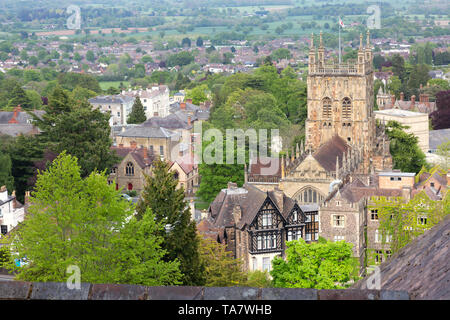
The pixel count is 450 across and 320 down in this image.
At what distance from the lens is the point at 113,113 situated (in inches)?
5020

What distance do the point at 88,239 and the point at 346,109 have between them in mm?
42939

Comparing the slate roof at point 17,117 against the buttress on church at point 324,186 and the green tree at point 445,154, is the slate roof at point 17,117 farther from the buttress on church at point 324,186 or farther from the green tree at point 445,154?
the green tree at point 445,154

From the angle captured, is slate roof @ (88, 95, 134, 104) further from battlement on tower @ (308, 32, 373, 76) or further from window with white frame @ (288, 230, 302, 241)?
window with white frame @ (288, 230, 302, 241)

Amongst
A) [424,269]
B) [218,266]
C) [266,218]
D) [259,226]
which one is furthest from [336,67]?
[424,269]

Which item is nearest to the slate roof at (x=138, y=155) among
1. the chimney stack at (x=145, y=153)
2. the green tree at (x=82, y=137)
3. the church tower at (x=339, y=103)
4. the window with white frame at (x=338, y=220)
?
the chimney stack at (x=145, y=153)

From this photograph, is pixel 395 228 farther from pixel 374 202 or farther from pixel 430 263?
pixel 430 263

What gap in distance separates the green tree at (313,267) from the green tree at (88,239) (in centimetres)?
796

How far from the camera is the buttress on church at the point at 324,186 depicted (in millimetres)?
51125

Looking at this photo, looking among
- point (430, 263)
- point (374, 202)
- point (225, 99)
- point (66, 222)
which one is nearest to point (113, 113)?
point (225, 99)

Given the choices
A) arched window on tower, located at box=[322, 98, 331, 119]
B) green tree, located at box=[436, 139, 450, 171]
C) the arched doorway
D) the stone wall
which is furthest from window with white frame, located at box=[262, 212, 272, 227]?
the stone wall

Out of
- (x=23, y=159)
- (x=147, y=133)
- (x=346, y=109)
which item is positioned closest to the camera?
(x=346, y=109)

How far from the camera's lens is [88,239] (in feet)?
107

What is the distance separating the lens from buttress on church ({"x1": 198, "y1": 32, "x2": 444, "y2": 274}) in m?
51.1

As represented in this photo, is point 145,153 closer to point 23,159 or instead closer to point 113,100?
point 23,159
